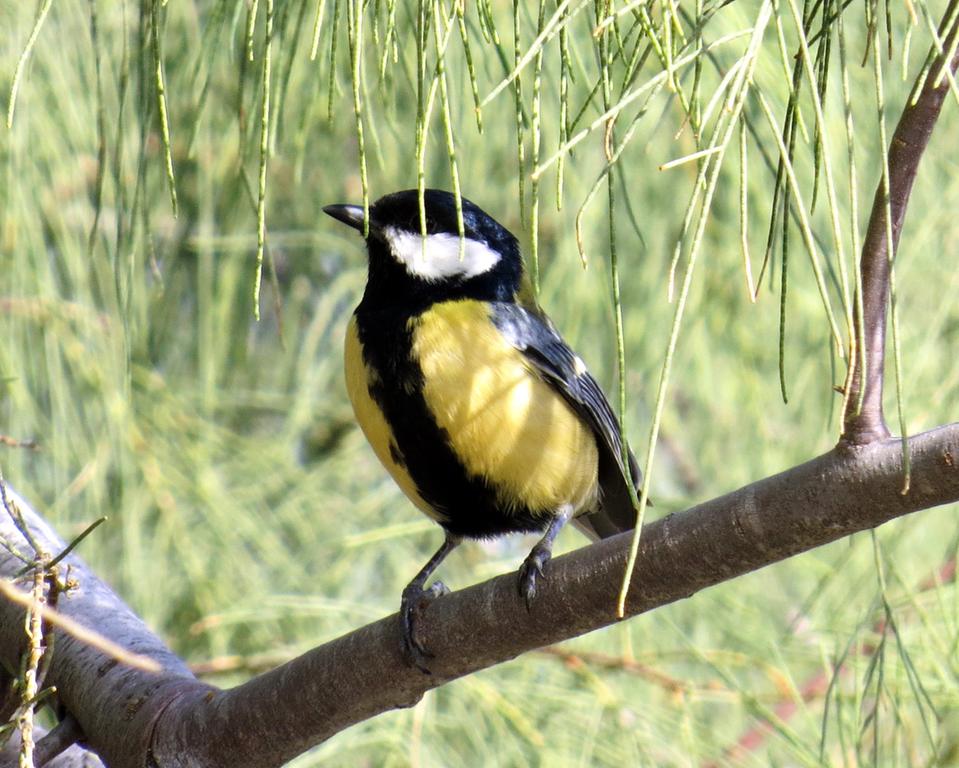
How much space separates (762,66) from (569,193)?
70 centimetres

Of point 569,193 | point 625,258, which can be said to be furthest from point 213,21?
point 625,258

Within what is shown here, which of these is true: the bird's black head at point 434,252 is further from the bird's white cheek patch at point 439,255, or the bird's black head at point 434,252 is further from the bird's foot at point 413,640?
A: the bird's foot at point 413,640

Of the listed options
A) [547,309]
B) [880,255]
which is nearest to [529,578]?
[880,255]

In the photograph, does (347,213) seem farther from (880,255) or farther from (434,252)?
(880,255)

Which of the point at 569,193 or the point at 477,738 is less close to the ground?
the point at 569,193

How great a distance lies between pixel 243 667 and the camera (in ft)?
7.96

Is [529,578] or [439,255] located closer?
[529,578]

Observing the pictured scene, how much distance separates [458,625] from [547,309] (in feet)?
4.18

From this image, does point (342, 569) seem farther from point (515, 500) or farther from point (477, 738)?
point (515, 500)

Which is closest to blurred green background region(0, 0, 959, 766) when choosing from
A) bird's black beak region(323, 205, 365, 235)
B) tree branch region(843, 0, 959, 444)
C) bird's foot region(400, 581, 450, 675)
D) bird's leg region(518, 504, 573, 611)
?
bird's black beak region(323, 205, 365, 235)

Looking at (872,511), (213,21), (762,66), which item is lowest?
(872,511)

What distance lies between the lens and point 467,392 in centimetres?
194

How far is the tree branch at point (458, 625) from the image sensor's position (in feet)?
3.62

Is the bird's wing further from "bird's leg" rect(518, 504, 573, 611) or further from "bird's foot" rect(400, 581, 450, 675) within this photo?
"bird's foot" rect(400, 581, 450, 675)
